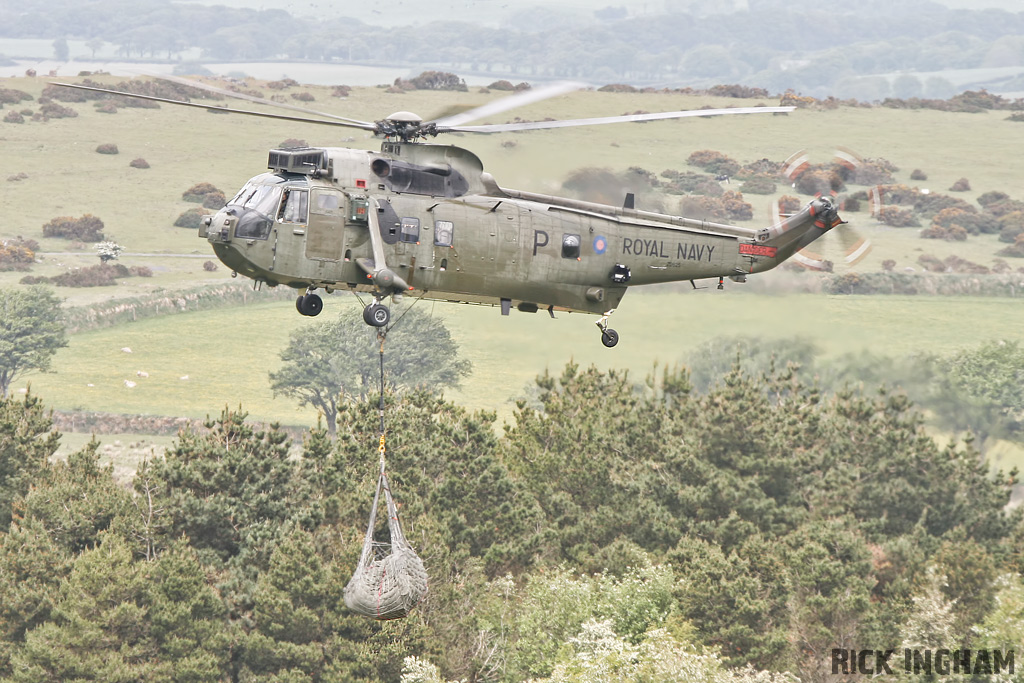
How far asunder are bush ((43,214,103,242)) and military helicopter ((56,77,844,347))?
518ft

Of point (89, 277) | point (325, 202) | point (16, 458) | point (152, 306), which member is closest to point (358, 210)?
point (325, 202)

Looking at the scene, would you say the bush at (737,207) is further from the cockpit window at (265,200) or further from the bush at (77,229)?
the cockpit window at (265,200)

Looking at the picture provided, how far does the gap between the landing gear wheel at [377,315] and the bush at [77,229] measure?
522ft

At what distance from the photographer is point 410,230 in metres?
31.3

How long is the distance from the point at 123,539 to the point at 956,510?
49.4m

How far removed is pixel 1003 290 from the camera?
183 m

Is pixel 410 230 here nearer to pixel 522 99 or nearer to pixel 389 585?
pixel 522 99

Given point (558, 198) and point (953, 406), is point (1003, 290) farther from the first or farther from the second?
point (558, 198)

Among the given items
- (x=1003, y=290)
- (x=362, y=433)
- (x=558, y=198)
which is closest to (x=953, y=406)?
(x=1003, y=290)

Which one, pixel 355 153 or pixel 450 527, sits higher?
pixel 355 153

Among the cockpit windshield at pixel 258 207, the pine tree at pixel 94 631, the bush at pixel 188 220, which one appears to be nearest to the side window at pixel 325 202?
the cockpit windshield at pixel 258 207

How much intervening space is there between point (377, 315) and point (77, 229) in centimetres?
16168

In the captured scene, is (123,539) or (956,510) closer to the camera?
(123,539)

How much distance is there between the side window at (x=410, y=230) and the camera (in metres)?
31.3
